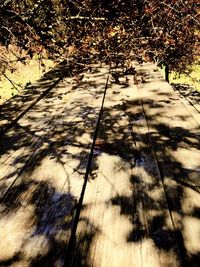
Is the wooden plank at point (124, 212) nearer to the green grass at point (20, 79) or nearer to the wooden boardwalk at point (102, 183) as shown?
the wooden boardwalk at point (102, 183)

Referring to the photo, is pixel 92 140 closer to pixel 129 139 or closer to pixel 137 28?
pixel 129 139

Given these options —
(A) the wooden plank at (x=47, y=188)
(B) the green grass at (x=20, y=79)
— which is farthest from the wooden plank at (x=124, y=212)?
(B) the green grass at (x=20, y=79)

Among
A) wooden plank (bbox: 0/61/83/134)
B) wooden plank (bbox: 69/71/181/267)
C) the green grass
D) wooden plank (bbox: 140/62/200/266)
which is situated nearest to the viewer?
wooden plank (bbox: 69/71/181/267)

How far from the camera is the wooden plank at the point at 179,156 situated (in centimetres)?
157

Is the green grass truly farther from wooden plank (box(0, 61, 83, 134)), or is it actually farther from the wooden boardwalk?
the wooden boardwalk

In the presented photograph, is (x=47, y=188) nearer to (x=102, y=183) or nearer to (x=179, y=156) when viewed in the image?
(x=102, y=183)

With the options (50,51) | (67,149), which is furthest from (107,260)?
(50,51)

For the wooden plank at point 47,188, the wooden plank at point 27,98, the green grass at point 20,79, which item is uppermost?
the wooden plank at point 47,188

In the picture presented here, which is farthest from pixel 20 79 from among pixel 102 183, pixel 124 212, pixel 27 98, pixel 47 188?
pixel 124 212

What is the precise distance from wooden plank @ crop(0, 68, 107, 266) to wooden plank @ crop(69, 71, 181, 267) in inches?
4.2

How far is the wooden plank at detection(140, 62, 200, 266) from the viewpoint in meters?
1.57

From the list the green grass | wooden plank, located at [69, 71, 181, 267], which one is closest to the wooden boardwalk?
wooden plank, located at [69, 71, 181, 267]

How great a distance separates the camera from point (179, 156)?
7.70ft

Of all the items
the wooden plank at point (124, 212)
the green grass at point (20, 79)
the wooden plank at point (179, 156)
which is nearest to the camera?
the wooden plank at point (124, 212)
